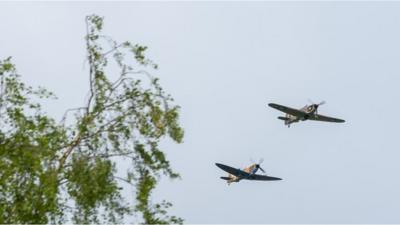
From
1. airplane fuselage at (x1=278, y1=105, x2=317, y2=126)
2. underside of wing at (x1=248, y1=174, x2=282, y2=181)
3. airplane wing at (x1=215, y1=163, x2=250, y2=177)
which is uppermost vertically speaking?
airplane fuselage at (x1=278, y1=105, x2=317, y2=126)

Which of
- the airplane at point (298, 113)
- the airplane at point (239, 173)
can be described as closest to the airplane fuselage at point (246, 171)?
the airplane at point (239, 173)

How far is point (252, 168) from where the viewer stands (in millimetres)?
66625

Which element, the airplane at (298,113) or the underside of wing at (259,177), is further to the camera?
the underside of wing at (259,177)

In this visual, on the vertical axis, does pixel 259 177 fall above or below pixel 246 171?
above

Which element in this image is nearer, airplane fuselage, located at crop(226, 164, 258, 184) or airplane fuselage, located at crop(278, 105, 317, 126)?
airplane fuselage, located at crop(278, 105, 317, 126)

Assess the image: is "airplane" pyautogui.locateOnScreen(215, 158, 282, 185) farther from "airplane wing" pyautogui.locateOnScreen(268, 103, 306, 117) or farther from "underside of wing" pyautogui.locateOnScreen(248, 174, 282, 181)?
"airplane wing" pyautogui.locateOnScreen(268, 103, 306, 117)

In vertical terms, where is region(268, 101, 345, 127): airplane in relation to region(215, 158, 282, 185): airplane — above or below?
above

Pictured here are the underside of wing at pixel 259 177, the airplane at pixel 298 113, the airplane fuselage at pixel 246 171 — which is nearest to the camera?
the airplane at pixel 298 113

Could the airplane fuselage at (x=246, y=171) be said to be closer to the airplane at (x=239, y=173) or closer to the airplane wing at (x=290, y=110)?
the airplane at (x=239, y=173)

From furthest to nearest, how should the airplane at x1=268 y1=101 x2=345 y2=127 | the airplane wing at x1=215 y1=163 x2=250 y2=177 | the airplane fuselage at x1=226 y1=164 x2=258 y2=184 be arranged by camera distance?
the airplane fuselage at x1=226 y1=164 x2=258 y2=184
the airplane wing at x1=215 y1=163 x2=250 y2=177
the airplane at x1=268 y1=101 x2=345 y2=127

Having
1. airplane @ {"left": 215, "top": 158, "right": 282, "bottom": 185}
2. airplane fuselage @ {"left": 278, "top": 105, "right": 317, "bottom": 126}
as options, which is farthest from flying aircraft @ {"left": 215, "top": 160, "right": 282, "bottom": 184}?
airplane fuselage @ {"left": 278, "top": 105, "right": 317, "bottom": 126}

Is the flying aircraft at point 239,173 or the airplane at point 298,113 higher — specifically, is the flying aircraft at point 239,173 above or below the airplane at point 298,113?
below

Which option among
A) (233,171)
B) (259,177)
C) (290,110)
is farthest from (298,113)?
(259,177)

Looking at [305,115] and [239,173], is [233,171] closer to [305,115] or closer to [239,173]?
[239,173]
